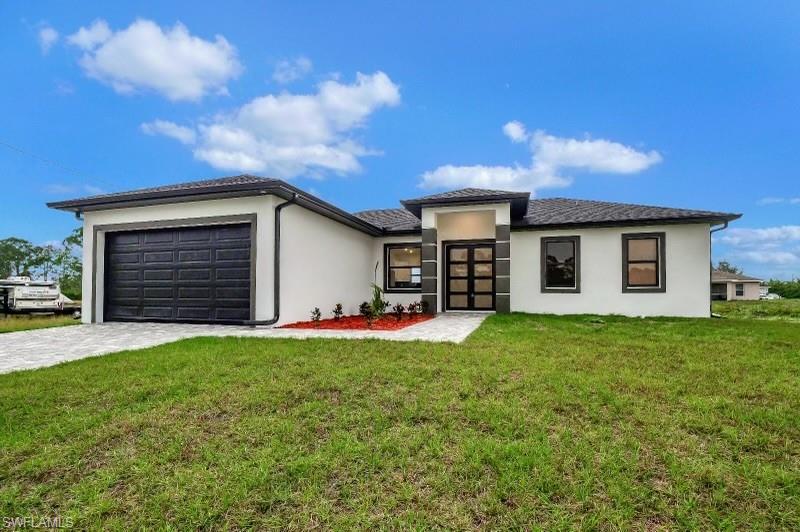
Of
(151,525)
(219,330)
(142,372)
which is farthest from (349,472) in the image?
(219,330)

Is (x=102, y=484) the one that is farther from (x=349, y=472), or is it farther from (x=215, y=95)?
(x=215, y=95)

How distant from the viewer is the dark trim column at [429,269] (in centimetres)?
1134

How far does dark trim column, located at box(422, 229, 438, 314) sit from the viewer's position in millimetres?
11344

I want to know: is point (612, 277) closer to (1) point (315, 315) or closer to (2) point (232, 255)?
(1) point (315, 315)

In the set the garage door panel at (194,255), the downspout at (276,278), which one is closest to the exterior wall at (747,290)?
the downspout at (276,278)

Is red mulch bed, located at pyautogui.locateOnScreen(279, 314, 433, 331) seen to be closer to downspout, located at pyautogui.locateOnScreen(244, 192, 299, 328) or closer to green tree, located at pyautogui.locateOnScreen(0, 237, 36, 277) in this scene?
downspout, located at pyautogui.locateOnScreen(244, 192, 299, 328)

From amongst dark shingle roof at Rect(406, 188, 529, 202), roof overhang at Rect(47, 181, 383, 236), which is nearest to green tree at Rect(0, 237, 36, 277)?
roof overhang at Rect(47, 181, 383, 236)

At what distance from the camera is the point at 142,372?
171 inches

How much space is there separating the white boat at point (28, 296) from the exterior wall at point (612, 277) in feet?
57.9

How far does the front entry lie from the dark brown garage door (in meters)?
6.71

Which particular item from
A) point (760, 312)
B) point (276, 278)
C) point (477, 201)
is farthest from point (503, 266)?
point (760, 312)

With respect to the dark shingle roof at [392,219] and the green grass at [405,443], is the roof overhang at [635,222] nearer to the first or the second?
the dark shingle roof at [392,219]

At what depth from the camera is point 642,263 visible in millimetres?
11125

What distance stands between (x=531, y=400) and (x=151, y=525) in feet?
9.34
